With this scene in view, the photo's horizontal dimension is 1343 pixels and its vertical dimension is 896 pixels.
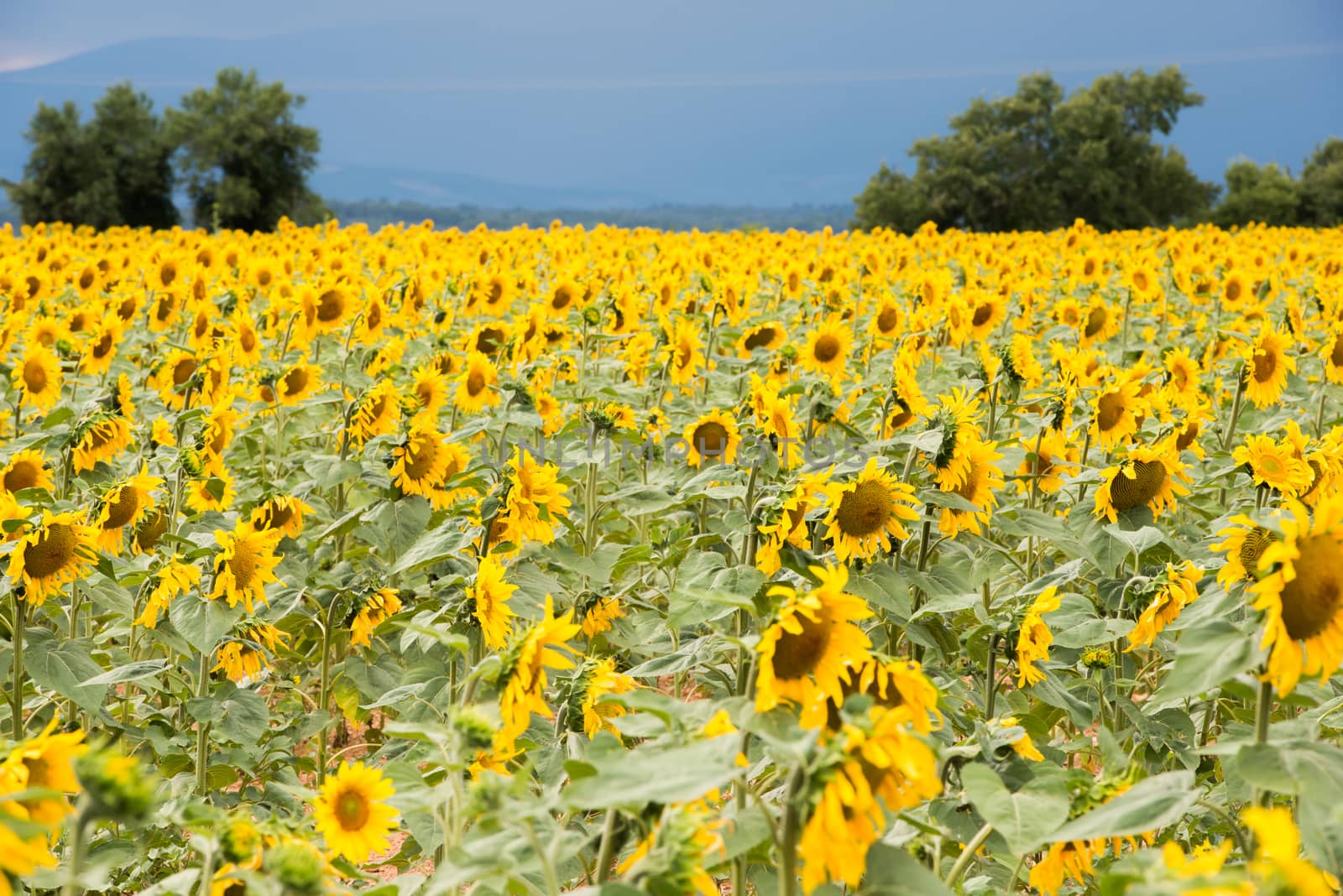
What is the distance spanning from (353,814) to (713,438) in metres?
2.66

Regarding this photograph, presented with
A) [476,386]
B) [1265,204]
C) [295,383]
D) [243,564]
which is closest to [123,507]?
[243,564]

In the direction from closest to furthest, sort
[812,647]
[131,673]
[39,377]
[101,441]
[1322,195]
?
[812,647] < [131,673] < [101,441] < [39,377] < [1322,195]

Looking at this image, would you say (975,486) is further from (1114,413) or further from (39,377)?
(39,377)

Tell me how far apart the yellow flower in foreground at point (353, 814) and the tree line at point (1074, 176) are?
3624 centimetres

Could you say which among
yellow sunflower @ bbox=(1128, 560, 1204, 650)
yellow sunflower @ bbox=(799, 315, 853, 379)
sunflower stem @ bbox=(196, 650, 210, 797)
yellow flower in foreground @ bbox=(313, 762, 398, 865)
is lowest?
sunflower stem @ bbox=(196, 650, 210, 797)

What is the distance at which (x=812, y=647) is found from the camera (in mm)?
1745

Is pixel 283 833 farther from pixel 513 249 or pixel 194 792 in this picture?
pixel 513 249

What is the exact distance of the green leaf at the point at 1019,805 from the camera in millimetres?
1766

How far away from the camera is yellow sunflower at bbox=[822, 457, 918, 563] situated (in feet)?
9.73

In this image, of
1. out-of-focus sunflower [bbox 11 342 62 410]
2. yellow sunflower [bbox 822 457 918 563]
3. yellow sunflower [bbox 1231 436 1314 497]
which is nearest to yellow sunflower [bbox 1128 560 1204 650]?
yellow sunflower [bbox 1231 436 1314 497]

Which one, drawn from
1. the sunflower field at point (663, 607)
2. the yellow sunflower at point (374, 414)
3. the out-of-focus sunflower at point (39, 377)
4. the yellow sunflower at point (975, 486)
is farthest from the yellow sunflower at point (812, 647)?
the out-of-focus sunflower at point (39, 377)

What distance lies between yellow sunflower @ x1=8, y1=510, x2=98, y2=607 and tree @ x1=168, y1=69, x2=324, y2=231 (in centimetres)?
3751

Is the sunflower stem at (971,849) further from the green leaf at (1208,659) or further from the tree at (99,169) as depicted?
the tree at (99,169)

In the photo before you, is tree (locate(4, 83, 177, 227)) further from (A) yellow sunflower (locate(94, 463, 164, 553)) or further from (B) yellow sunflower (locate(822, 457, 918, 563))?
(B) yellow sunflower (locate(822, 457, 918, 563))
